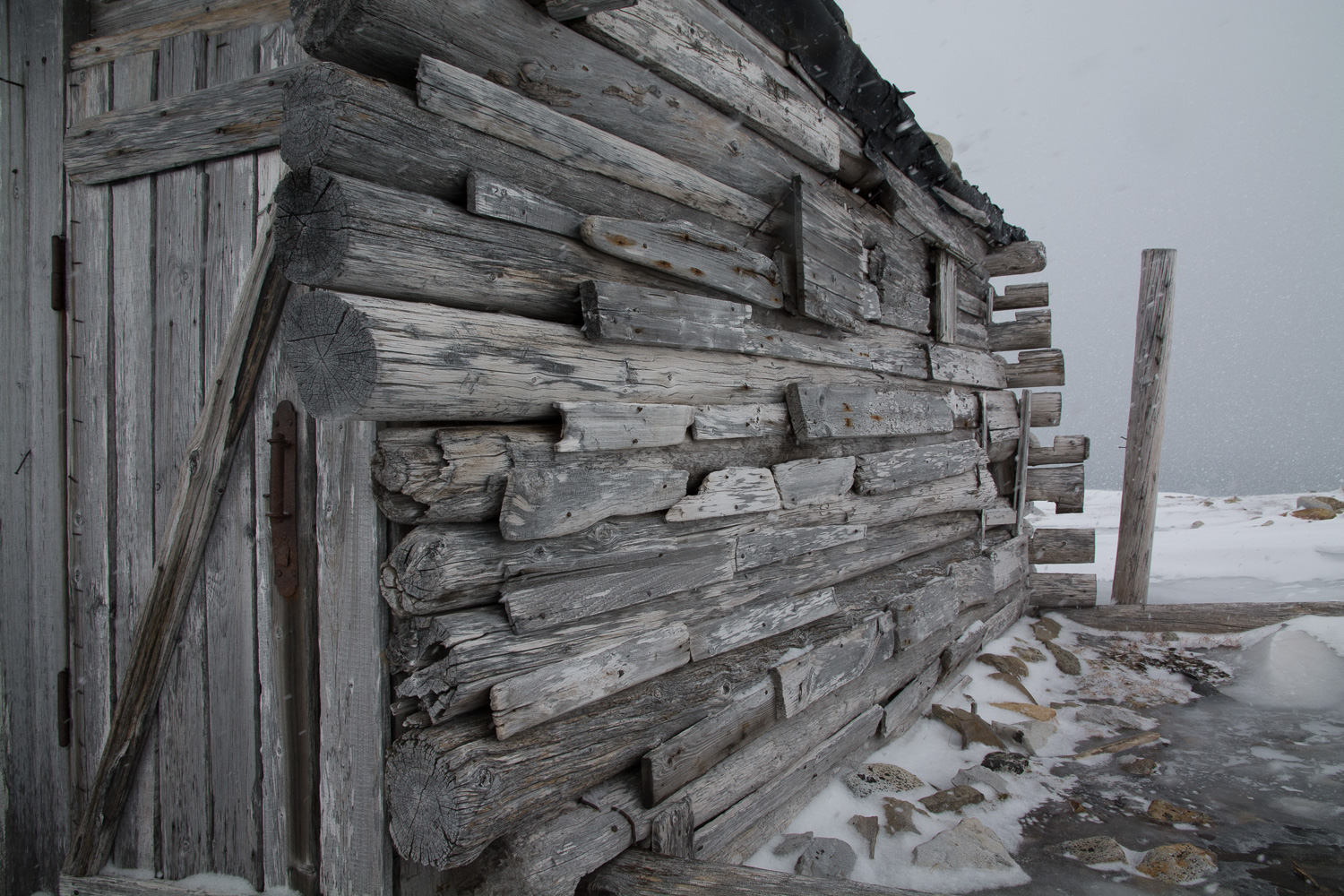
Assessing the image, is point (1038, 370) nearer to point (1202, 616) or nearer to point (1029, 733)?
point (1202, 616)

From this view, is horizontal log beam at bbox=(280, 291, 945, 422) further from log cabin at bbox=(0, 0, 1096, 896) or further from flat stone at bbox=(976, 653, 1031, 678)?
flat stone at bbox=(976, 653, 1031, 678)

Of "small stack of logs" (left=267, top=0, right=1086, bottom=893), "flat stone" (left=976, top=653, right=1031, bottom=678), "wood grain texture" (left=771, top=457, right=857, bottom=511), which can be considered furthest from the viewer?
"flat stone" (left=976, top=653, right=1031, bottom=678)

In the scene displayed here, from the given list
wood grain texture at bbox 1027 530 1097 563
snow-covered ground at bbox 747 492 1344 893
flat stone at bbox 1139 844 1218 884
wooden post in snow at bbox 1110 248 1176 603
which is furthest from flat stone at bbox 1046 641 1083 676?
flat stone at bbox 1139 844 1218 884

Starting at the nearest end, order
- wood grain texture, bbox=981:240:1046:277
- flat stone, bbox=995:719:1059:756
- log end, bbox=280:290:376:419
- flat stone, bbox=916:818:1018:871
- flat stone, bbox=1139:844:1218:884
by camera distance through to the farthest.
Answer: log end, bbox=280:290:376:419
flat stone, bbox=1139:844:1218:884
flat stone, bbox=916:818:1018:871
flat stone, bbox=995:719:1059:756
wood grain texture, bbox=981:240:1046:277

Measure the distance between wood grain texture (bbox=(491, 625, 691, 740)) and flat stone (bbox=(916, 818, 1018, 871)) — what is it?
3.92 ft

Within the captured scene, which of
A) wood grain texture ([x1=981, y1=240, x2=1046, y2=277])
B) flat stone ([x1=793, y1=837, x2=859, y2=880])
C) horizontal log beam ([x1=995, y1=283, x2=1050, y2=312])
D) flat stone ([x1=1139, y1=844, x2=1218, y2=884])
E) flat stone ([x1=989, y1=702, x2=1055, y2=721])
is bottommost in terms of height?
flat stone ([x1=989, y1=702, x2=1055, y2=721])

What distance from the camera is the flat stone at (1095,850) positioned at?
8.45ft

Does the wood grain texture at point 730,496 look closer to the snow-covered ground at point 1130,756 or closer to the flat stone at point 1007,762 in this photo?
the snow-covered ground at point 1130,756

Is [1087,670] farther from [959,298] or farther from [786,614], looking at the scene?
[786,614]

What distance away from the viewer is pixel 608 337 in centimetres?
205

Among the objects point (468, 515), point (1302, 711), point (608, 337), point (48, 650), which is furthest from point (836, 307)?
point (1302, 711)

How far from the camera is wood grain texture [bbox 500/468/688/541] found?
178 centimetres

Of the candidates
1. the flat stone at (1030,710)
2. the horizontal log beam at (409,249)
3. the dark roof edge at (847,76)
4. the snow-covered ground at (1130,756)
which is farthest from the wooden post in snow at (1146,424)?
the horizontal log beam at (409,249)

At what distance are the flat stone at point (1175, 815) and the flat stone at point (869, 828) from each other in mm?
1160
